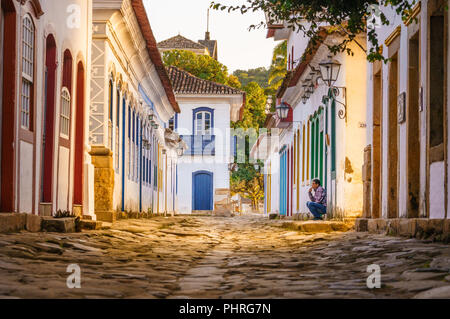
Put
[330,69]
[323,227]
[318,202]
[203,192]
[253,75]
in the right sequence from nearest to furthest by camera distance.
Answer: [323,227] → [330,69] → [318,202] → [203,192] → [253,75]

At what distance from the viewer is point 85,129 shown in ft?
47.4

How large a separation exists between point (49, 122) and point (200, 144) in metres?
32.4

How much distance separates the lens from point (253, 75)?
303 feet

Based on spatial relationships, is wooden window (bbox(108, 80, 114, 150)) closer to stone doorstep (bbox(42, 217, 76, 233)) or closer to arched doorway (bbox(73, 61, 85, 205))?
arched doorway (bbox(73, 61, 85, 205))

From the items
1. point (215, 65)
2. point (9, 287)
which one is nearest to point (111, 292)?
point (9, 287)

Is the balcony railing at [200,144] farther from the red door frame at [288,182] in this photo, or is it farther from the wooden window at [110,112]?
the wooden window at [110,112]

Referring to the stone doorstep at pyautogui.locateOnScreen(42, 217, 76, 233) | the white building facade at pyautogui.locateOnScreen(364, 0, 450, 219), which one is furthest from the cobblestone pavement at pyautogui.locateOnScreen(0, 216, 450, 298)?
the white building facade at pyautogui.locateOnScreen(364, 0, 450, 219)

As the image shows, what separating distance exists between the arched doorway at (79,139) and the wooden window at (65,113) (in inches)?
33.2

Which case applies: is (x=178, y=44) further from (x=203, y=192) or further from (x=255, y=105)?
(x=203, y=192)

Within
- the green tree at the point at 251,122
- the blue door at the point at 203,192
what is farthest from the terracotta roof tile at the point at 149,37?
the green tree at the point at 251,122


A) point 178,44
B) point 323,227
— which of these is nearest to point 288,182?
point 323,227

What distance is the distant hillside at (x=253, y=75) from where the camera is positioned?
3532 inches
